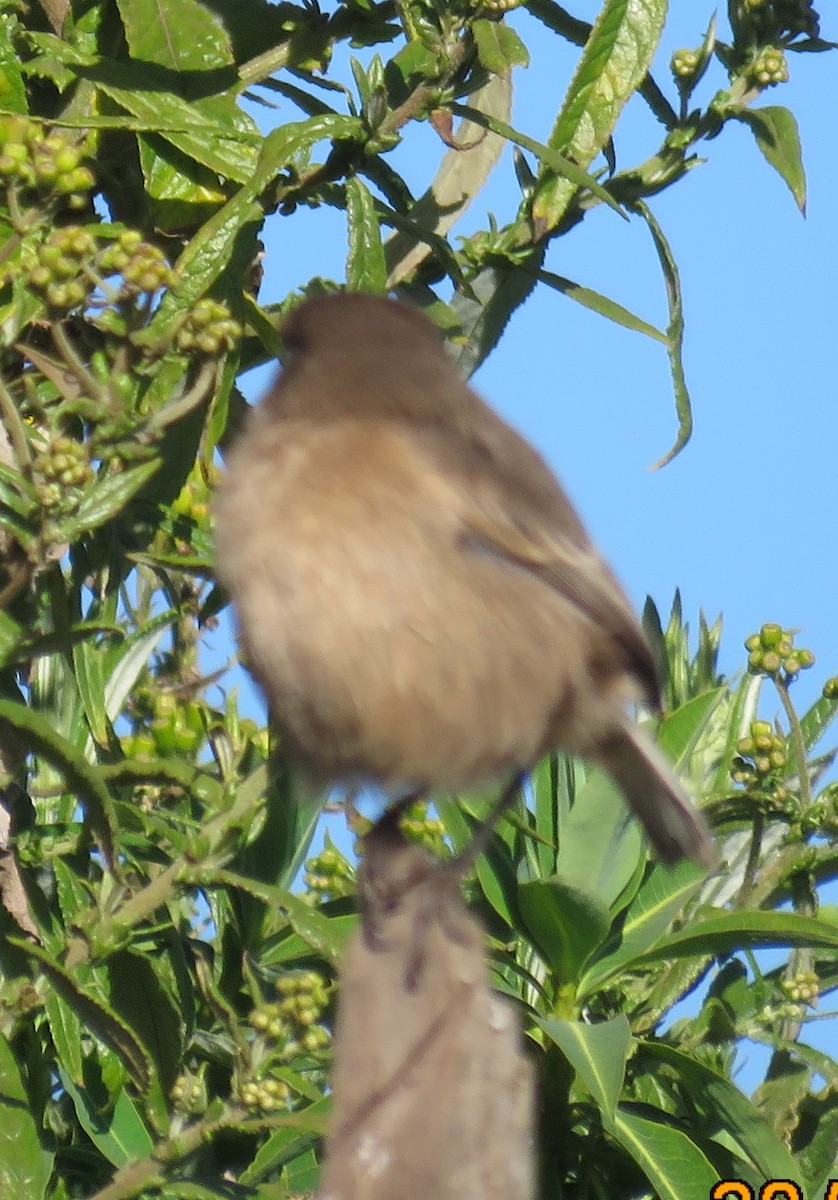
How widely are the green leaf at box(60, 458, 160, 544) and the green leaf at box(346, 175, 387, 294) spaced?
2.83 ft

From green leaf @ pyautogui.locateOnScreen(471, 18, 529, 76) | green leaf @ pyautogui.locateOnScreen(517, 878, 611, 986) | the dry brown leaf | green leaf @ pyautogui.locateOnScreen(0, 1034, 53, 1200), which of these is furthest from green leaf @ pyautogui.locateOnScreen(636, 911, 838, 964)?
green leaf @ pyautogui.locateOnScreen(471, 18, 529, 76)

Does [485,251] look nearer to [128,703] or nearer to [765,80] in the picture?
[765,80]

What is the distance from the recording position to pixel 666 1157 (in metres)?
4.07

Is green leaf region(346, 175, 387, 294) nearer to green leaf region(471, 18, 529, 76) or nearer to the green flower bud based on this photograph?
green leaf region(471, 18, 529, 76)

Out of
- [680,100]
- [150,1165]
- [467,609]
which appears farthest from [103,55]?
[150,1165]

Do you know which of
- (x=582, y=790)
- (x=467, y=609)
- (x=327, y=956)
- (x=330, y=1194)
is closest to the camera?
(x=330, y=1194)

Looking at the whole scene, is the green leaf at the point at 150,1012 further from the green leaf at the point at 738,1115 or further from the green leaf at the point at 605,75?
the green leaf at the point at 605,75

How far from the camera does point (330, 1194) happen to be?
2.41 meters

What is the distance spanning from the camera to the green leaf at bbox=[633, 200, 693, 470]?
3.96m

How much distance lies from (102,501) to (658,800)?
1.36 meters

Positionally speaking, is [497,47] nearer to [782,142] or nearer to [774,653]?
[782,142]

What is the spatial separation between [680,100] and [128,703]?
1958 mm

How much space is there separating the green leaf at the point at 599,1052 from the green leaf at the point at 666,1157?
0.44 ft

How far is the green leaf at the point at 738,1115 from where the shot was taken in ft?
13.7
